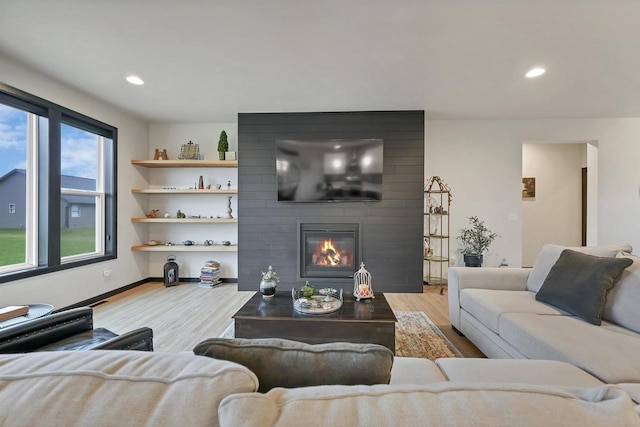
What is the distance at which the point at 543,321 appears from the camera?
5.37ft

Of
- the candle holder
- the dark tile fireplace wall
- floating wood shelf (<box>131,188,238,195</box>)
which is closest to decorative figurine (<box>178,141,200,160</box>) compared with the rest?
floating wood shelf (<box>131,188,238,195</box>)

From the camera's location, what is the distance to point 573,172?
5051 mm

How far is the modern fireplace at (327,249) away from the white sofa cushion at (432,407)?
3.22 metres


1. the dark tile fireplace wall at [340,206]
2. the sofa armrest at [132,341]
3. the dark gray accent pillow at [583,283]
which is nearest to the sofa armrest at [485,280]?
the dark gray accent pillow at [583,283]

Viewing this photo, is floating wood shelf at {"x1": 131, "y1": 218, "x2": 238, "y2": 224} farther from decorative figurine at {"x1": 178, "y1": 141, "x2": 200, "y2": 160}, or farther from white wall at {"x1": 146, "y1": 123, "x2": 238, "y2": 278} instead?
decorative figurine at {"x1": 178, "y1": 141, "x2": 200, "y2": 160}

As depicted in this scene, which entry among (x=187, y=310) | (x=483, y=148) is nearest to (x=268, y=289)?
(x=187, y=310)

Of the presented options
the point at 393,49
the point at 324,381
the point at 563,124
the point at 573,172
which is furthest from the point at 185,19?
the point at 573,172

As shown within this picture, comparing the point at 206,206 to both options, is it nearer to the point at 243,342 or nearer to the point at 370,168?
the point at 370,168

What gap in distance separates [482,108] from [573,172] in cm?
302

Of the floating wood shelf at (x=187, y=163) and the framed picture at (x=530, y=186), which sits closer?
the floating wood shelf at (x=187, y=163)

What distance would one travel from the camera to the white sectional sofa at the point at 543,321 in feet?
4.10

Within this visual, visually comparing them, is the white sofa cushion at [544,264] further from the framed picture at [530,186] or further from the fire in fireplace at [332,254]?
the framed picture at [530,186]

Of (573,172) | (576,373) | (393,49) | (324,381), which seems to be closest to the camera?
(324,381)

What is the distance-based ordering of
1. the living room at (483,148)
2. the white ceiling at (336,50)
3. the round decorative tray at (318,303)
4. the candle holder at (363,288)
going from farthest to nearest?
the living room at (483,148) → the candle holder at (363,288) → the round decorative tray at (318,303) → the white ceiling at (336,50)
